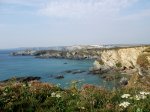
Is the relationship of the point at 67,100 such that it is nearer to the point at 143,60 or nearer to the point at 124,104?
the point at 124,104

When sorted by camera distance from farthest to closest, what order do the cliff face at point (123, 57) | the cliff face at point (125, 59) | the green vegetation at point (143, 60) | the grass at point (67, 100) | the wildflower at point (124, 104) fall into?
the cliff face at point (123, 57) < the cliff face at point (125, 59) < the green vegetation at point (143, 60) < the grass at point (67, 100) < the wildflower at point (124, 104)

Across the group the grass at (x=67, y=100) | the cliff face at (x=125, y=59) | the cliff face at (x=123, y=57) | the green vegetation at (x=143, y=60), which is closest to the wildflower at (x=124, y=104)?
the grass at (x=67, y=100)

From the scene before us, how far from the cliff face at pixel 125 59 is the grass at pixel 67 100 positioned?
8038cm

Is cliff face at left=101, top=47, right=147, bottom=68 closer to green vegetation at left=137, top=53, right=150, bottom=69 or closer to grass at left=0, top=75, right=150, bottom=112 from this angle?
green vegetation at left=137, top=53, right=150, bottom=69

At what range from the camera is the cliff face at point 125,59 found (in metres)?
95.4

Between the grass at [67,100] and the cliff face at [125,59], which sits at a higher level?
the grass at [67,100]

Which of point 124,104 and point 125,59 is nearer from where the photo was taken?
point 124,104

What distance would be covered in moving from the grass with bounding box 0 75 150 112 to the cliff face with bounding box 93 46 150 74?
264 feet

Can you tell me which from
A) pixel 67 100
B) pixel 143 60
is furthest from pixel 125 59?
pixel 67 100

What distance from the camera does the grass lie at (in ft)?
30.5

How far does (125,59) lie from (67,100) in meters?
96.3

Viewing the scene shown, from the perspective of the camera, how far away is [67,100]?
10242 millimetres

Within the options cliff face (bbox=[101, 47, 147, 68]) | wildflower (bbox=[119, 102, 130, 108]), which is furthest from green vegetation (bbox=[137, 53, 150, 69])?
wildflower (bbox=[119, 102, 130, 108])

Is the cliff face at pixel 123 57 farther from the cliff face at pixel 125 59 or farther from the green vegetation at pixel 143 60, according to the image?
the green vegetation at pixel 143 60
